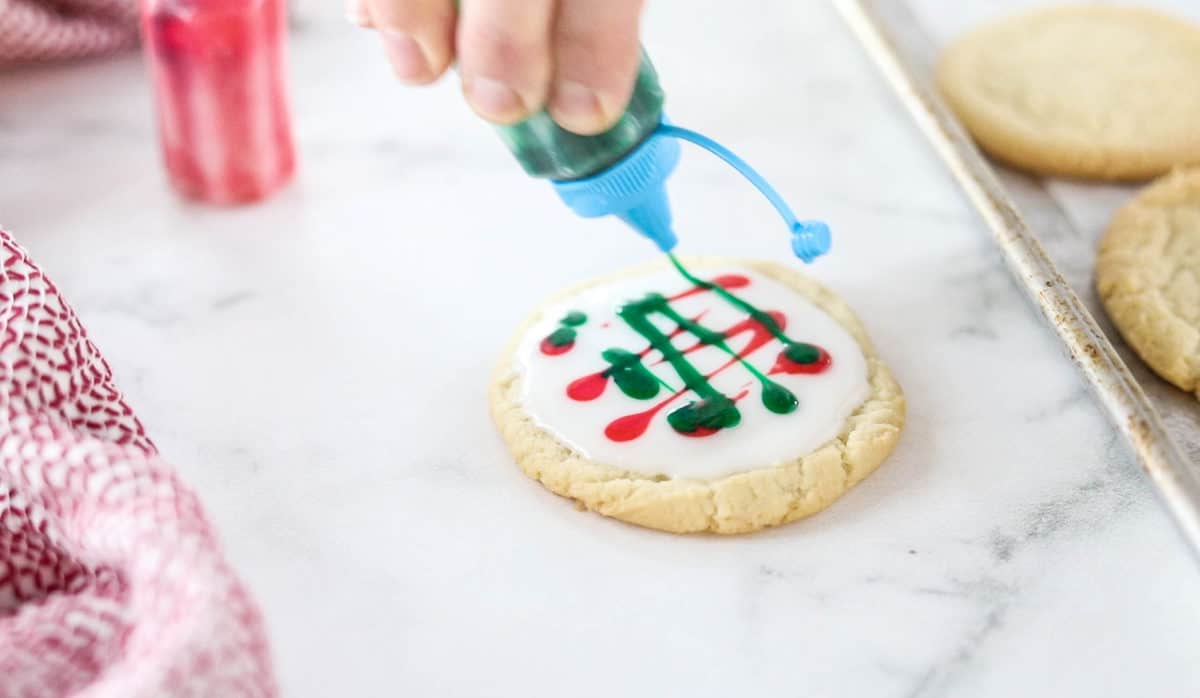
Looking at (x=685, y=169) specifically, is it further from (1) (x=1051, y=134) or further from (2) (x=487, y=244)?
(1) (x=1051, y=134)

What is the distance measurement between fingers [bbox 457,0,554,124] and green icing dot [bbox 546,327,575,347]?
32 centimetres

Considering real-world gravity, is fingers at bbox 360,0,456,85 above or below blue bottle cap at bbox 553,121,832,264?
above

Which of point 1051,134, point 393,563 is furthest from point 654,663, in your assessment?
point 1051,134

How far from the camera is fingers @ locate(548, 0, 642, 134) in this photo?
706mm

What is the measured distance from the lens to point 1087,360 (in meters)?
1.01

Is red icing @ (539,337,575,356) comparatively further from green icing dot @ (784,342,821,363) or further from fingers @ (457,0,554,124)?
fingers @ (457,0,554,124)

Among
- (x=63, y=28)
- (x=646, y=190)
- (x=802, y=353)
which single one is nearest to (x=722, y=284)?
(x=802, y=353)

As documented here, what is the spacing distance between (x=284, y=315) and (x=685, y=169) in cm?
Answer: 43

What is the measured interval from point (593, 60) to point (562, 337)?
14.2 inches

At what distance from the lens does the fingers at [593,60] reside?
2.31ft

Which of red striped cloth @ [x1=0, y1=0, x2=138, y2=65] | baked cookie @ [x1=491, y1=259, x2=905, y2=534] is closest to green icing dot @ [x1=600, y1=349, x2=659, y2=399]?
baked cookie @ [x1=491, y1=259, x2=905, y2=534]

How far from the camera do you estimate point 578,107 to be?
75 centimetres

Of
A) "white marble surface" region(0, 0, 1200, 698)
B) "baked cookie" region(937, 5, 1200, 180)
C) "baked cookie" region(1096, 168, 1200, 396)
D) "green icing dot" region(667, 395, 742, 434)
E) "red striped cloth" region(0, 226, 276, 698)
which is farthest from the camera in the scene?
"baked cookie" region(937, 5, 1200, 180)

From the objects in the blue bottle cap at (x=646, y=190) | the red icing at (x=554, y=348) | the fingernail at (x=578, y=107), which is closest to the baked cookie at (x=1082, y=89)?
the blue bottle cap at (x=646, y=190)
